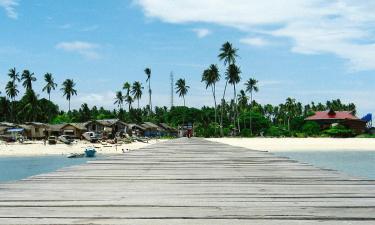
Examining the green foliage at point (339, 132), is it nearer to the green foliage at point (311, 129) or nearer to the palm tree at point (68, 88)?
the green foliage at point (311, 129)

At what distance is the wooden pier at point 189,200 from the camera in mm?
4664

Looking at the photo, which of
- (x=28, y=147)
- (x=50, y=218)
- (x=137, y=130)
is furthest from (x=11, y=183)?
Result: (x=137, y=130)

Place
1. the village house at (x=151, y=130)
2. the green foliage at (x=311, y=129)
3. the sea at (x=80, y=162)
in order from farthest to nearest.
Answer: the village house at (x=151, y=130), the green foliage at (x=311, y=129), the sea at (x=80, y=162)

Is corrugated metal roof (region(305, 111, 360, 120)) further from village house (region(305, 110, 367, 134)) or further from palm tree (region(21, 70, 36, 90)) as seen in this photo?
palm tree (region(21, 70, 36, 90))

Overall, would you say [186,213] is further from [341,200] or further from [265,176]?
[265,176]

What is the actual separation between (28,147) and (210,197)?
64.8 metres

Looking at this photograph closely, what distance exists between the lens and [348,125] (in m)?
110

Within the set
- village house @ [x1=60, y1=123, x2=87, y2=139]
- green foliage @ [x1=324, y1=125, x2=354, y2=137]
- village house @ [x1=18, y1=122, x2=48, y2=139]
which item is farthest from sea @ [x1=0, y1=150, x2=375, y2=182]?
green foliage @ [x1=324, y1=125, x2=354, y2=137]

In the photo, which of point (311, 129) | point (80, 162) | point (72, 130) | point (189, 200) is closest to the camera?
point (189, 200)

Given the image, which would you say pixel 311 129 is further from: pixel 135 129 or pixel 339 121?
pixel 135 129

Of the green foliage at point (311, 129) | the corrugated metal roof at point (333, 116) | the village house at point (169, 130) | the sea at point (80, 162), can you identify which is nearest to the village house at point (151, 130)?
the village house at point (169, 130)

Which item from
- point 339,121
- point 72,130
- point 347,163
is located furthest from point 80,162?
point 339,121

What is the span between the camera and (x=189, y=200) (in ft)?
19.1

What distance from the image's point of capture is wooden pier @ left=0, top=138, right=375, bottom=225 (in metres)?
4.66
